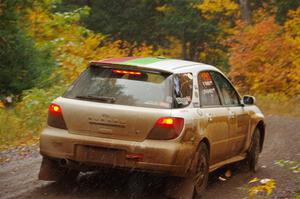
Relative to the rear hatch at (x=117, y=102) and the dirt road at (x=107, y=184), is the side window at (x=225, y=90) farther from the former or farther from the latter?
the rear hatch at (x=117, y=102)

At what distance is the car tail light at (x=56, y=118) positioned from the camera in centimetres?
759

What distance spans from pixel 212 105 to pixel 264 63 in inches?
733

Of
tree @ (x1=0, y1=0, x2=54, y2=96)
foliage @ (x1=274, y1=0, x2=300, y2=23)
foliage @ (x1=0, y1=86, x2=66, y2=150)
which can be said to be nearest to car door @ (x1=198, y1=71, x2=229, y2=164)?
foliage @ (x1=0, y1=86, x2=66, y2=150)

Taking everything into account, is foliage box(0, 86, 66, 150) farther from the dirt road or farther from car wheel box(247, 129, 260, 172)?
car wheel box(247, 129, 260, 172)

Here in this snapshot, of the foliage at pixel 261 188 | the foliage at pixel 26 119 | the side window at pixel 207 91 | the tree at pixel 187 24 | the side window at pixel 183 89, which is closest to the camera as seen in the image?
the foliage at pixel 261 188

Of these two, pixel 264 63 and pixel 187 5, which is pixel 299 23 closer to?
pixel 264 63

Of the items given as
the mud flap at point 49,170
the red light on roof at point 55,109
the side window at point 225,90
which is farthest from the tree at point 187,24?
the red light on roof at point 55,109

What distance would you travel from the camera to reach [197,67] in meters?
8.54

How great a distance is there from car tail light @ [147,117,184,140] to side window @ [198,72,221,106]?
97 centimetres

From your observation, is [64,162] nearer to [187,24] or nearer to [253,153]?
[253,153]

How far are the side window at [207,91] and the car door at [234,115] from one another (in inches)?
7.9

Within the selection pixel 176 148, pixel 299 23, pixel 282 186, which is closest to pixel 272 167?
pixel 282 186

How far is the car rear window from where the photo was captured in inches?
293

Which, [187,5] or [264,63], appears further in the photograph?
[187,5]
